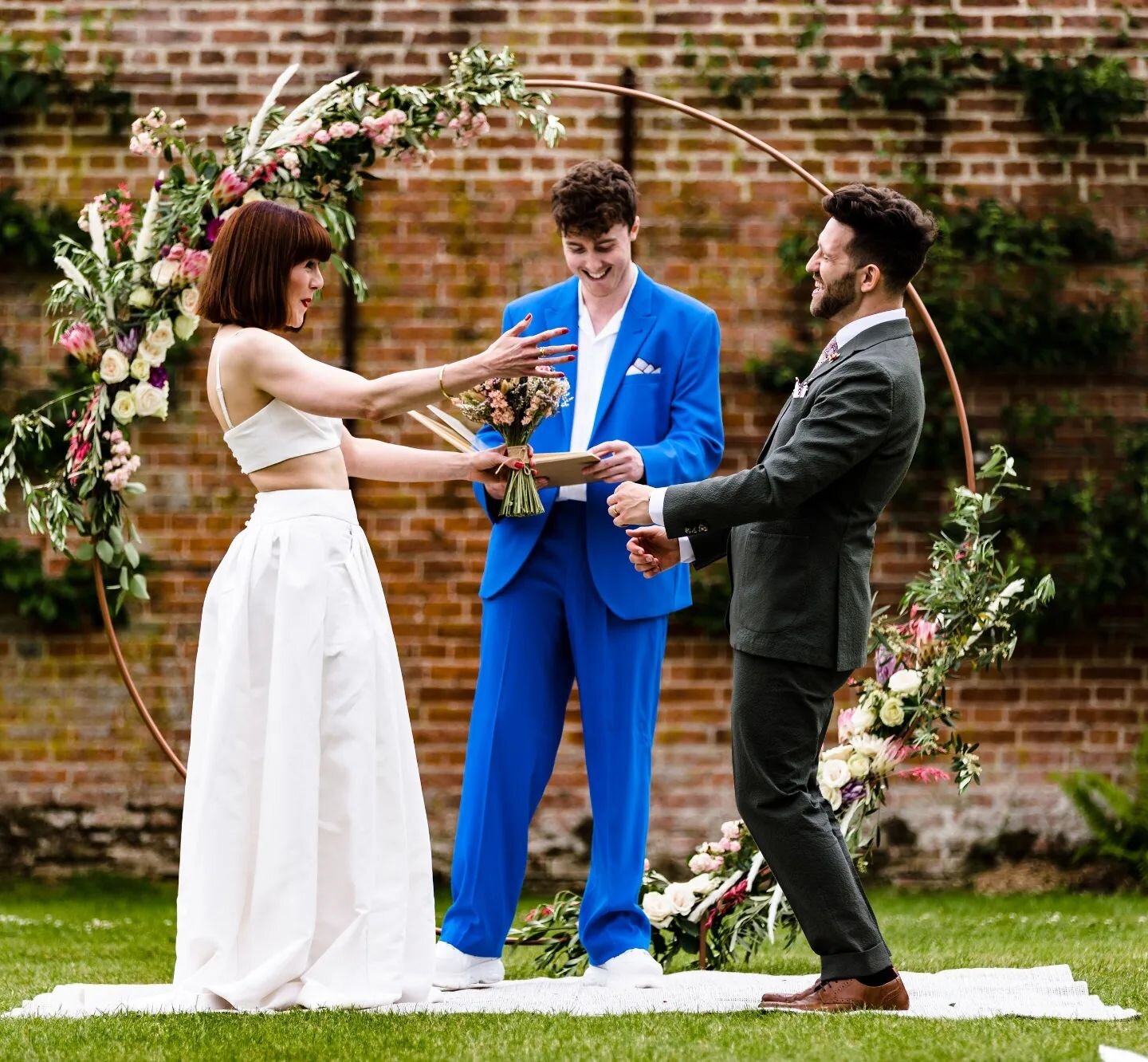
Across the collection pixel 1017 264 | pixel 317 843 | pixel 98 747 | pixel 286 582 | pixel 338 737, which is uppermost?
pixel 1017 264

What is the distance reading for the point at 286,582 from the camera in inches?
150

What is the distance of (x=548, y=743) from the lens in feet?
14.5

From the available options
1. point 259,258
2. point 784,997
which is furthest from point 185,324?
point 784,997

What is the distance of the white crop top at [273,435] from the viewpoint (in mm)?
3875

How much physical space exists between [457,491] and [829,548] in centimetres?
343

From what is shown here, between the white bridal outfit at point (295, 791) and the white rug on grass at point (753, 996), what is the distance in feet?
0.77

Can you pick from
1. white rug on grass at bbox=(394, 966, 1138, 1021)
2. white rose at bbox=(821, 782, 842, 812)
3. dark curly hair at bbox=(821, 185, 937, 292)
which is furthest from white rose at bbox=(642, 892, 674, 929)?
dark curly hair at bbox=(821, 185, 937, 292)

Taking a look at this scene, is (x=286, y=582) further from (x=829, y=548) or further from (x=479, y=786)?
(x=829, y=548)

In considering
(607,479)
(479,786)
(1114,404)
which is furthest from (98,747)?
(1114,404)

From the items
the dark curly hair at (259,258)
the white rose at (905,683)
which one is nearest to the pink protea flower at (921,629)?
the white rose at (905,683)

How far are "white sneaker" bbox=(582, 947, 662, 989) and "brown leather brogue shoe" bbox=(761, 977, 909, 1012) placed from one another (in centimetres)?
67

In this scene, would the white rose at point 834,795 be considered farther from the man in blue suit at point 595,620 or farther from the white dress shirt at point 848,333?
the white dress shirt at point 848,333

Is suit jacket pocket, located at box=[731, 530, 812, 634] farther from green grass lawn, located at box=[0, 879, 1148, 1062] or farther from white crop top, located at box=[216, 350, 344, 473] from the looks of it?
white crop top, located at box=[216, 350, 344, 473]

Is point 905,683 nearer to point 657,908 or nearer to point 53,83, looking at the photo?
point 657,908
